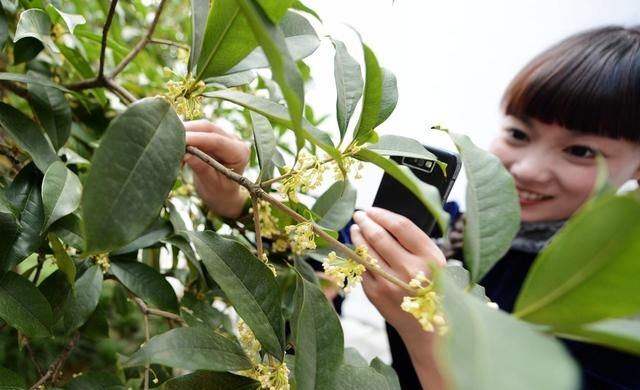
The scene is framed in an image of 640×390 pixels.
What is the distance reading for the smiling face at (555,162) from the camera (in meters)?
0.87

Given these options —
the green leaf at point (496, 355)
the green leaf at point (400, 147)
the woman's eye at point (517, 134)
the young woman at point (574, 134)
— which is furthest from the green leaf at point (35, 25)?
the woman's eye at point (517, 134)

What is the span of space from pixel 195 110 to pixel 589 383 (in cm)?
80

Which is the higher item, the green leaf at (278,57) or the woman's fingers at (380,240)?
the green leaf at (278,57)

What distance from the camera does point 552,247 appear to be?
19 centimetres

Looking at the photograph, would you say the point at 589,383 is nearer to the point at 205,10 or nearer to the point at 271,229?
the point at 271,229

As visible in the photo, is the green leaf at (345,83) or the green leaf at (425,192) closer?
the green leaf at (425,192)

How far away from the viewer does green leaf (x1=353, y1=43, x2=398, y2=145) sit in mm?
339

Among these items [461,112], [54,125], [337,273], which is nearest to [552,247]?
[337,273]

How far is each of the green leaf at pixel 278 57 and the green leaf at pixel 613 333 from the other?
0.16 m

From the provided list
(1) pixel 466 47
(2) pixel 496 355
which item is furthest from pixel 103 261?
(1) pixel 466 47

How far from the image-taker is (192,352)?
31 cm

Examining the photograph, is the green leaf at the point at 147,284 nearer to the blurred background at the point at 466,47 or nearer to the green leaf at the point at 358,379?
the green leaf at the point at 358,379

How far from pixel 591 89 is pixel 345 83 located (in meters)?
0.69

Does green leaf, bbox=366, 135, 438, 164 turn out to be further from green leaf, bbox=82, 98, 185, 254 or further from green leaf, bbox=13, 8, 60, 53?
green leaf, bbox=13, 8, 60, 53
